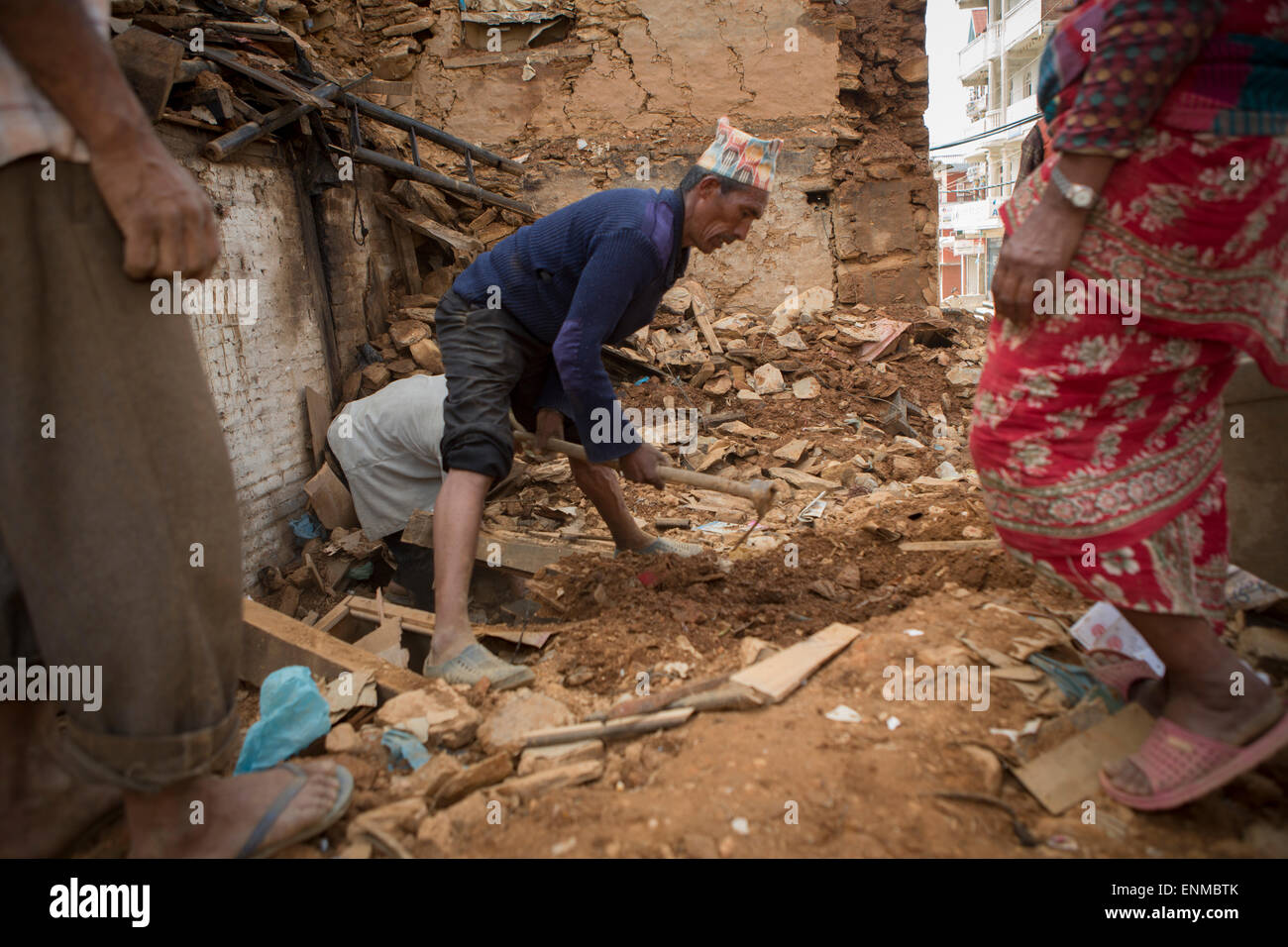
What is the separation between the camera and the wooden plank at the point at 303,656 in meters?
2.51

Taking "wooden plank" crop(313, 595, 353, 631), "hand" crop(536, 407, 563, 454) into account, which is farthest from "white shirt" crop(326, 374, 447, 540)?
"hand" crop(536, 407, 563, 454)

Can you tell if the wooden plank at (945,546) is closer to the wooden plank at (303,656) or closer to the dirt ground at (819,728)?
the dirt ground at (819,728)

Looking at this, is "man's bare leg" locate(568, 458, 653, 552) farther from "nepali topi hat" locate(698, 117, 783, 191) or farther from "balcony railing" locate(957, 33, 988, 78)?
"balcony railing" locate(957, 33, 988, 78)

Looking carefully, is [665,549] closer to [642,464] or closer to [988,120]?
[642,464]

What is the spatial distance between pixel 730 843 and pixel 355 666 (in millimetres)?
1479

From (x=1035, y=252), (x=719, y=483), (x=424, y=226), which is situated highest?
(x=424, y=226)

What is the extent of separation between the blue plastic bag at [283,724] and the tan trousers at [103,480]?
25.5 inches

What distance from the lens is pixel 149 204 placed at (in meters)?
1.34

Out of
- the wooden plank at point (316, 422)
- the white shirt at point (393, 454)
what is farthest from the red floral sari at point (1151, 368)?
the wooden plank at point (316, 422)

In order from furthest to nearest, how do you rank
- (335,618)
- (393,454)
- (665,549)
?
(393,454) → (665,549) → (335,618)

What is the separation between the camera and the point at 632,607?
3.00 m

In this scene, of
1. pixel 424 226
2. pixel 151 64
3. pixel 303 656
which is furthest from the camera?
pixel 424 226

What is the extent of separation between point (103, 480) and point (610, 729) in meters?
1.33
